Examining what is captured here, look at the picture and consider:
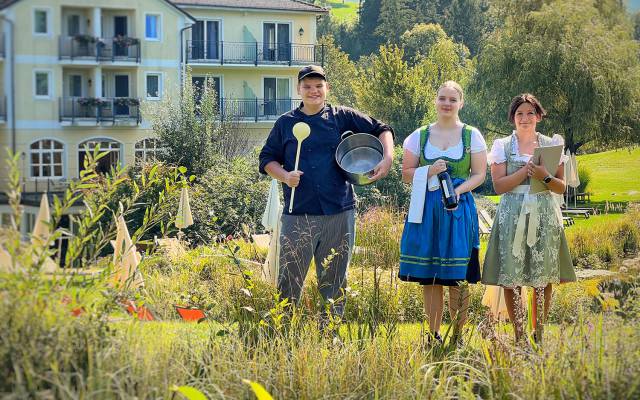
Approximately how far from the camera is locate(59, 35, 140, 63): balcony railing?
2.70 m

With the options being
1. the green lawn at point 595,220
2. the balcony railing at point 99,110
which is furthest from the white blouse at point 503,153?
the green lawn at point 595,220

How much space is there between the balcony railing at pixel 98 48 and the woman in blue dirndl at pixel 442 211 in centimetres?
181

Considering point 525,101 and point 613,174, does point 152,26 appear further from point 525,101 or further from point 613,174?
point 613,174

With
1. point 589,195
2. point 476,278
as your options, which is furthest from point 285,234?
point 589,195

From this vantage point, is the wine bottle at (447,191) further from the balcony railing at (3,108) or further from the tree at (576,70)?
the tree at (576,70)

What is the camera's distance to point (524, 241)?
15.5 feet

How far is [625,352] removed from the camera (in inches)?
124

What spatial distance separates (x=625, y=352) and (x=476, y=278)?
1.51 metres

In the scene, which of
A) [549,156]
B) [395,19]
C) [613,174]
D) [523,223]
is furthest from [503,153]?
[395,19]

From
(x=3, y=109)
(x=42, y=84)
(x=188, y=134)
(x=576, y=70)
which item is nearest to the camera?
(x=3, y=109)

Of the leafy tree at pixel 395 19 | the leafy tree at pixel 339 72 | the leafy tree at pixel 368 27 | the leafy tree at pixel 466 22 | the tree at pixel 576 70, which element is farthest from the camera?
the leafy tree at pixel 368 27

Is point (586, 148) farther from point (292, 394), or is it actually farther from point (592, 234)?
point (292, 394)

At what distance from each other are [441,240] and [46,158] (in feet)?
7.35

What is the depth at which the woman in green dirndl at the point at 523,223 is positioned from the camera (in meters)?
4.71
